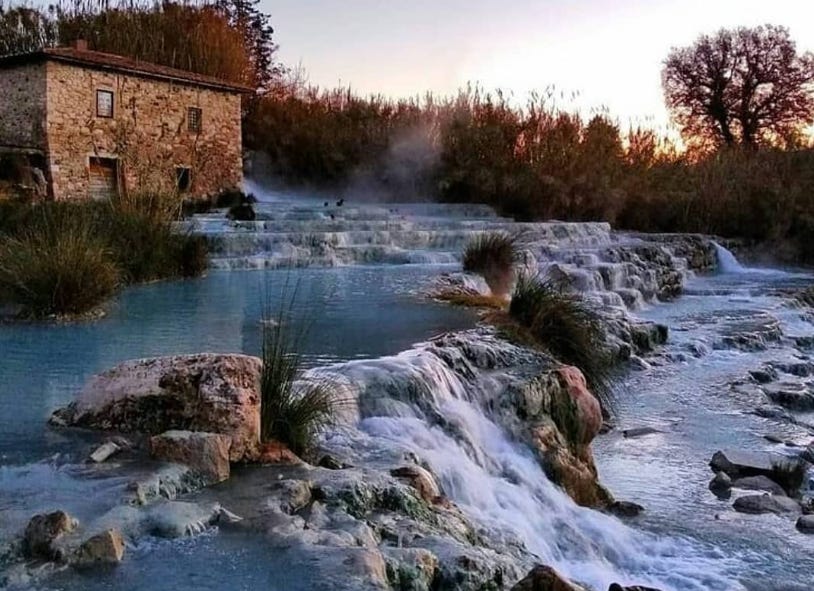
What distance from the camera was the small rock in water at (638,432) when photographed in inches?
294

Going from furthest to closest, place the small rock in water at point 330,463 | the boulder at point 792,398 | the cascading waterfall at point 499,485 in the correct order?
the boulder at point 792,398
the cascading waterfall at point 499,485
the small rock in water at point 330,463

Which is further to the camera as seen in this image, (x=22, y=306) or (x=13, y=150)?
(x=13, y=150)

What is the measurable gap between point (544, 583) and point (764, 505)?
11.2 ft

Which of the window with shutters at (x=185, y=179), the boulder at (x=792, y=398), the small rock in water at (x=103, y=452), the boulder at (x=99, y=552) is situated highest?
the window with shutters at (x=185, y=179)

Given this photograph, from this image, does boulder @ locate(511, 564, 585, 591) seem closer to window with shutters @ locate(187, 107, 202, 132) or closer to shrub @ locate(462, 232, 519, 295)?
shrub @ locate(462, 232, 519, 295)

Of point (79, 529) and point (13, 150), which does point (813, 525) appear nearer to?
point (79, 529)

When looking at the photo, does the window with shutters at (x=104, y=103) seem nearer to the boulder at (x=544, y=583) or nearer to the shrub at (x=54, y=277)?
the shrub at (x=54, y=277)

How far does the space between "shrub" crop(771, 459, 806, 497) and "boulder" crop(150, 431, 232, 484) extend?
4241 mm

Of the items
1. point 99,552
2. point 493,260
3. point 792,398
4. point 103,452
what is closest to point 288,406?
point 103,452

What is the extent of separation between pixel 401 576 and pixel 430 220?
1461cm

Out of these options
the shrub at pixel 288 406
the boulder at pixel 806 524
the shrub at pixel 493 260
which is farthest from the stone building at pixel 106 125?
the boulder at pixel 806 524

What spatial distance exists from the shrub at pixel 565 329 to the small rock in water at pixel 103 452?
416 centimetres

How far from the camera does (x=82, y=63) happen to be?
18297 mm

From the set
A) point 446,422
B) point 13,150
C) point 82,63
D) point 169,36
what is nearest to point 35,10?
point 169,36
